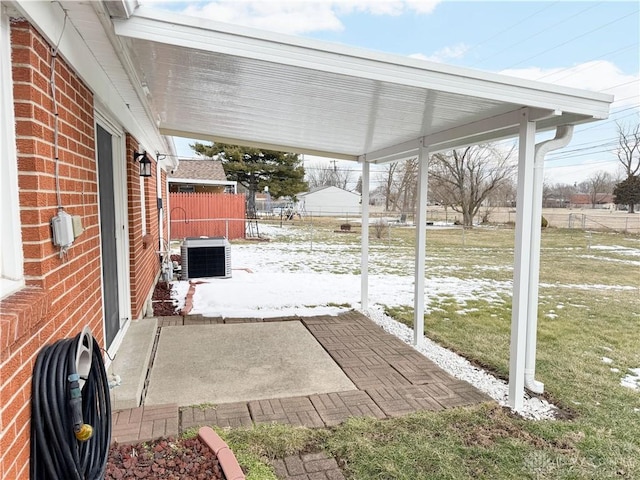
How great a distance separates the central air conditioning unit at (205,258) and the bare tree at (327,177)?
2000 inches

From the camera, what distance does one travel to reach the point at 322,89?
2.97 meters

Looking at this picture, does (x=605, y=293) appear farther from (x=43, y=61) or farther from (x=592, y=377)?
(x=43, y=61)

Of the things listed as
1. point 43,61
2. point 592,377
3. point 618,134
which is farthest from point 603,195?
point 43,61

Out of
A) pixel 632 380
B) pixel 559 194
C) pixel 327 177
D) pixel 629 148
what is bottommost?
pixel 632 380

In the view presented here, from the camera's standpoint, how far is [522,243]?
127 inches

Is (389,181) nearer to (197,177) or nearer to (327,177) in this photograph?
(197,177)

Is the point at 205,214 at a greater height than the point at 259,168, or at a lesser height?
lesser

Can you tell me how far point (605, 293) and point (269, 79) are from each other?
817 cm

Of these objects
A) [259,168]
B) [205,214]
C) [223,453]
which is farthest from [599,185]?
[223,453]

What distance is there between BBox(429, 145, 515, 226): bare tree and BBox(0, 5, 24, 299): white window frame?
25.4 meters

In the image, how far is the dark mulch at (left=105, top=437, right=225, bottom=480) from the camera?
2307 millimetres

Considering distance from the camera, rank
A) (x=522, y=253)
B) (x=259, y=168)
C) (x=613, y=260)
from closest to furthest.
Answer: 1. (x=522, y=253)
2. (x=613, y=260)
3. (x=259, y=168)

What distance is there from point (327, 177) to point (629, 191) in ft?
121

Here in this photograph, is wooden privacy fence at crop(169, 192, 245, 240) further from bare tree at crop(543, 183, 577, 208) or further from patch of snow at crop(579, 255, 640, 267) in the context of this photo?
bare tree at crop(543, 183, 577, 208)
